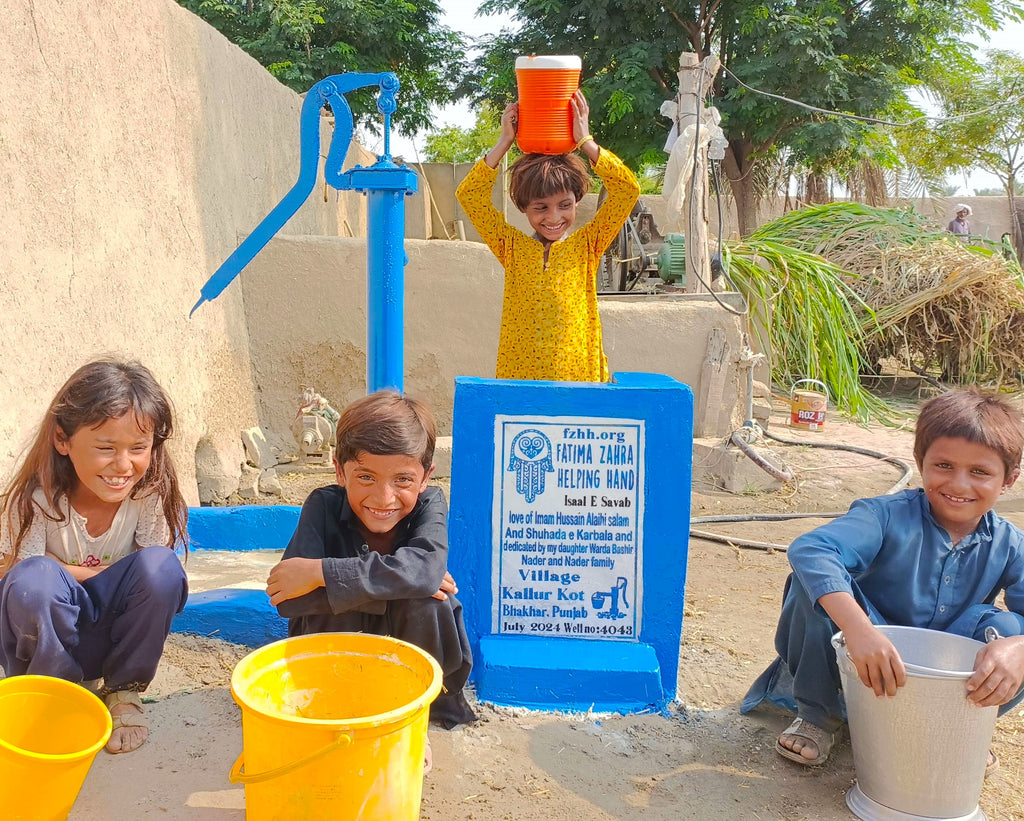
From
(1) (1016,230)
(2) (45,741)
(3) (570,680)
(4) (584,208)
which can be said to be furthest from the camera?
(1) (1016,230)

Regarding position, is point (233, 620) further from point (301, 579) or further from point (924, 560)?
point (924, 560)

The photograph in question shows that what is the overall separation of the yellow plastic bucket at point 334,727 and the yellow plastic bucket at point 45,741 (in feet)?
0.82

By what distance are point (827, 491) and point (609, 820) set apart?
343cm

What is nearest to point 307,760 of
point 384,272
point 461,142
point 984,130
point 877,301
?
point 384,272

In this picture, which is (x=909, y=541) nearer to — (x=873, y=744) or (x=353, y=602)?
(x=873, y=744)

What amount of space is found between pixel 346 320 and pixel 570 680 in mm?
2899

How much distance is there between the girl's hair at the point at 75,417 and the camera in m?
1.85

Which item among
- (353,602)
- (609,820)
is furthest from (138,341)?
(609,820)

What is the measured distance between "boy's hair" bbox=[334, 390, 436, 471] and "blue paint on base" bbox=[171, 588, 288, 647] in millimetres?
777

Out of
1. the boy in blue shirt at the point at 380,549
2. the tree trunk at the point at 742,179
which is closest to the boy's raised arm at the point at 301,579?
the boy in blue shirt at the point at 380,549

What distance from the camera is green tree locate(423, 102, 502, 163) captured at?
26.8 meters

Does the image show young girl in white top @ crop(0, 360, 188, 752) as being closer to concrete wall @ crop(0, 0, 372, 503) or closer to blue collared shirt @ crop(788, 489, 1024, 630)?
concrete wall @ crop(0, 0, 372, 503)

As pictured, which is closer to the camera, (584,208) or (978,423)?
(978,423)

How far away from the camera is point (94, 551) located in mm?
1997
